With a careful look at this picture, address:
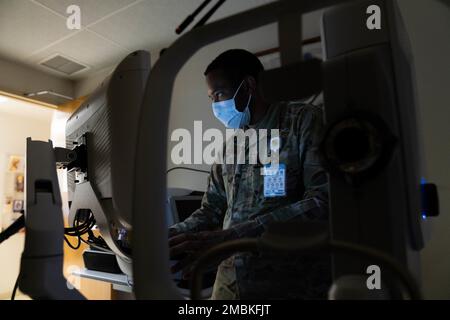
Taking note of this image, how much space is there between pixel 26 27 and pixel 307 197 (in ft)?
8.48

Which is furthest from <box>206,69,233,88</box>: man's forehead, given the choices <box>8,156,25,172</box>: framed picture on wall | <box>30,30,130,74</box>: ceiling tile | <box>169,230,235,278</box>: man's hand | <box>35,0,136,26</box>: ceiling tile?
<box>8,156,25,172</box>: framed picture on wall

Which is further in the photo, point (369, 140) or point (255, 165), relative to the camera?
point (255, 165)

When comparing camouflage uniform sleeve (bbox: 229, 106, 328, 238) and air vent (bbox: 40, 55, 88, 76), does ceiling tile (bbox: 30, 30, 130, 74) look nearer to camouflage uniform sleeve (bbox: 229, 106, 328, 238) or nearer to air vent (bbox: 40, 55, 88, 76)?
air vent (bbox: 40, 55, 88, 76)

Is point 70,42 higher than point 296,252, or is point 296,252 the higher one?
point 70,42

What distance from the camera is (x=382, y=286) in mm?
419

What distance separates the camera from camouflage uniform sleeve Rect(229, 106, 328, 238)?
0.66 m

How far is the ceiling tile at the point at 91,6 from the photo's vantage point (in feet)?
6.98

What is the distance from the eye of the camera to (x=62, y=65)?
3064 mm

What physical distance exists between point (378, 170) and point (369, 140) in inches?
1.5

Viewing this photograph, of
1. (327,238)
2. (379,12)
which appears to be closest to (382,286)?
(327,238)

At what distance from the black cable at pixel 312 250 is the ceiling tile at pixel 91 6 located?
2189 mm

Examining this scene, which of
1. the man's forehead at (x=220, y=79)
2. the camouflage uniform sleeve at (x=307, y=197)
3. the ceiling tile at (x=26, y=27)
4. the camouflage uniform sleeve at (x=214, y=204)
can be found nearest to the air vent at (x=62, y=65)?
the ceiling tile at (x=26, y=27)

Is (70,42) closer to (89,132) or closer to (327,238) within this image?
(89,132)

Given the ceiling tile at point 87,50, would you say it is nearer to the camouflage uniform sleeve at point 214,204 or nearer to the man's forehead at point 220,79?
the man's forehead at point 220,79
